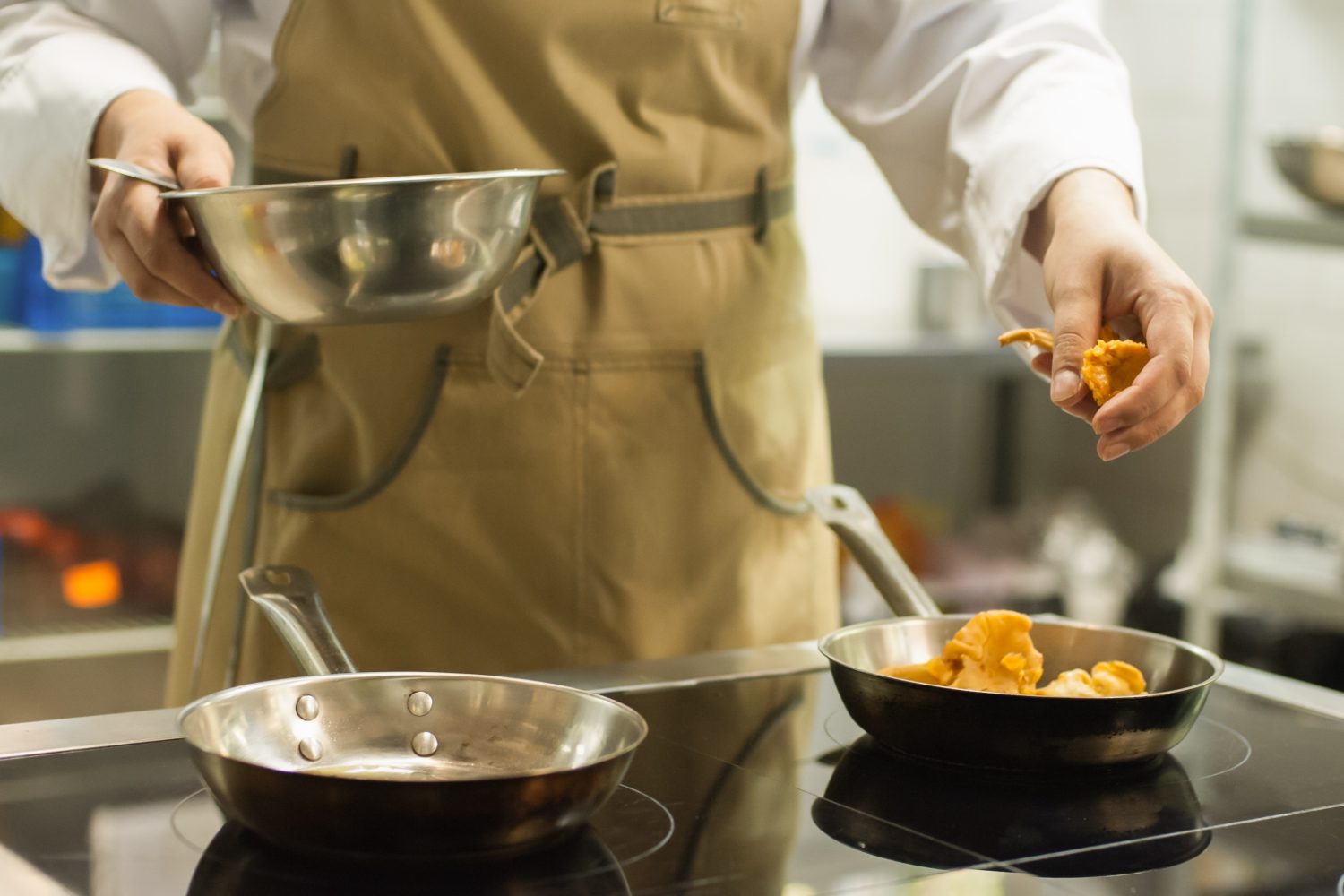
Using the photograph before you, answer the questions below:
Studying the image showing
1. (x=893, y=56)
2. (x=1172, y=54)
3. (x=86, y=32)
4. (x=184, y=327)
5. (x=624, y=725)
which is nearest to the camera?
(x=624, y=725)

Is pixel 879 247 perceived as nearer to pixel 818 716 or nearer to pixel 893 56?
pixel 893 56

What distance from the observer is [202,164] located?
76cm

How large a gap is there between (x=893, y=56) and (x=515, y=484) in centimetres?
42

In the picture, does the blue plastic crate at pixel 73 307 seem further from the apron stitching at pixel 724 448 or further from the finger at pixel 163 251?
the finger at pixel 163 251

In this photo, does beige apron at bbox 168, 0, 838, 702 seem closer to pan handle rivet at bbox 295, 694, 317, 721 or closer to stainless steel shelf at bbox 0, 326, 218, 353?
pan handle rivet at bbox 295, 694, 317, 721

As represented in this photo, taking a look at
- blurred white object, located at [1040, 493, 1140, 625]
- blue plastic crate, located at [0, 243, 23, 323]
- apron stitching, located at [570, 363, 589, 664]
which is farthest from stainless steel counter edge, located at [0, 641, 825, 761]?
blurred white object, located at [1040, 493, 1140, 625]

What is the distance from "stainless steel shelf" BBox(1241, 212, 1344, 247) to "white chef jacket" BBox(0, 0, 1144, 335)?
1285 mm

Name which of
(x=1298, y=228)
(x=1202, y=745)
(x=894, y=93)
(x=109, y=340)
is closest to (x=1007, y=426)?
(x=1298, y=228)

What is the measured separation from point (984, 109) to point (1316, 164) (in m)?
1.37

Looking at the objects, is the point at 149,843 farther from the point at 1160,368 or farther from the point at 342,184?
the point at 1160,368

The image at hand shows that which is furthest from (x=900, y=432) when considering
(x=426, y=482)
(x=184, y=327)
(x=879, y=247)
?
(x=426, y=482)

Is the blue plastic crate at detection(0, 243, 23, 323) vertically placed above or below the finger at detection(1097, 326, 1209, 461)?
below

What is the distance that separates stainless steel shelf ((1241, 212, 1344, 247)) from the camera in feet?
7.04

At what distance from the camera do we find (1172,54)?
2.79m
